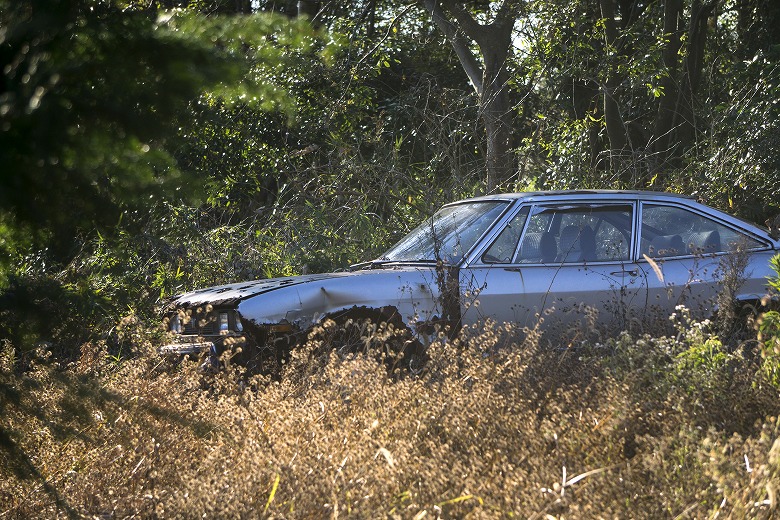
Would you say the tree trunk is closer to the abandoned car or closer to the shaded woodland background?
the abandoned car

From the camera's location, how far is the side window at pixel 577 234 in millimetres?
6574

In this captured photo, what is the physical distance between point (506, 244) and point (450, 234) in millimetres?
498

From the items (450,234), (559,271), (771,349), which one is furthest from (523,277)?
(771,349)

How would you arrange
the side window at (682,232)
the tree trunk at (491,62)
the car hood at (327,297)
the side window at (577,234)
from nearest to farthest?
the car hood at (327,297), the side window at (577,234), the side window at (682,232), the tree trunk at (491,62)

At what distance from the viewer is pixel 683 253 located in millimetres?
6664

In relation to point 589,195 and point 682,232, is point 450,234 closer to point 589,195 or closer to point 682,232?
point 589,195

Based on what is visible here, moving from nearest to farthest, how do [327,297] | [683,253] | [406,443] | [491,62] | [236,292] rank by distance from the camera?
[406,443]
[327,297]
[236,292]
[683,253]
[491,62]

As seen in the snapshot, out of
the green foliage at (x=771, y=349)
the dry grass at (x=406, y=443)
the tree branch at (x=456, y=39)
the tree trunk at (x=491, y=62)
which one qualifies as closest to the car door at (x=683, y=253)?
the green foliage at (x=771, y=349)

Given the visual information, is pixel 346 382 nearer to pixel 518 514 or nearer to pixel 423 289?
pixel 518 514

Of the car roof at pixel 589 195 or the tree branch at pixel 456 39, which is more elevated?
the tree branch at pixel 456 39

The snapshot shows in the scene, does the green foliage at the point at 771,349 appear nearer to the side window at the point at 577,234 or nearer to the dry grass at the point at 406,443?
the dry grass at the point at 406,443

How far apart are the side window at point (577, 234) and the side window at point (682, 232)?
0.14 metres

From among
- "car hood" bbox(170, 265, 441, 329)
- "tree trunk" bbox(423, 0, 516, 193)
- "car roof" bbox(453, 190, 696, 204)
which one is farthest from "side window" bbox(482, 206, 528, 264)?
"tree trunk" bbox(423, 0, 516, 193)

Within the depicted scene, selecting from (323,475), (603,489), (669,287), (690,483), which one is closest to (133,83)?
(323,475)
